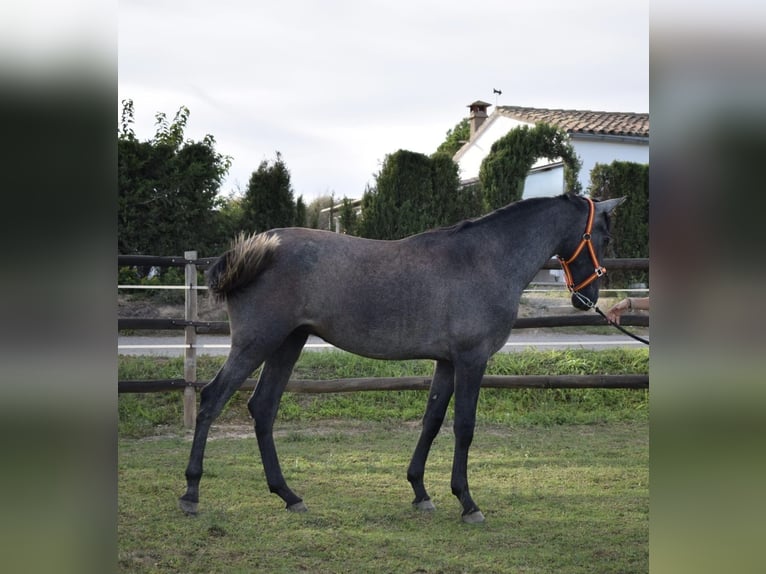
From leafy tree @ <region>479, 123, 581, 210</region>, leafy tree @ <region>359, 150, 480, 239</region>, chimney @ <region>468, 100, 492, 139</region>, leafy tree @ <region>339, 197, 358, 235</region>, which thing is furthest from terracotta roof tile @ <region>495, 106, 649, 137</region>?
leafy tree @ <region>339, 197, 358, 235</region>

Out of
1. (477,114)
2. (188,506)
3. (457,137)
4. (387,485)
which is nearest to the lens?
(188,506)

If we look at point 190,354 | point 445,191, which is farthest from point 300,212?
point 190,354

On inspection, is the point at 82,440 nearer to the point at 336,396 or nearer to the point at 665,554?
the point at 665,554

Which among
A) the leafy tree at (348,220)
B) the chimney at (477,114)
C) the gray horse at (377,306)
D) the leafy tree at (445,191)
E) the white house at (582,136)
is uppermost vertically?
the chimney at (477,114)

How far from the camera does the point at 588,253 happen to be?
463cm

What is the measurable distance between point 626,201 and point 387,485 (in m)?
12.9

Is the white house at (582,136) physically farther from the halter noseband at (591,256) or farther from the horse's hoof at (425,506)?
the horse's hoof at (425,506)

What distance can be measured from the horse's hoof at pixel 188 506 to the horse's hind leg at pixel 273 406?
0.45 meters

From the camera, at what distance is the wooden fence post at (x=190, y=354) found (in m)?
6.82

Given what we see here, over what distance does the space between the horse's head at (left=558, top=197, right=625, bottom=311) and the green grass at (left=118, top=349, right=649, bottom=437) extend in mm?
2875

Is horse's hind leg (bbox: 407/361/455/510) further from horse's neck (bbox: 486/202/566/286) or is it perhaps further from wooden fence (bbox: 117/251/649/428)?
wooden fence (bbox: 117/251/649/428)

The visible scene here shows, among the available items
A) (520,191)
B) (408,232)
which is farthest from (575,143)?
(408,232)

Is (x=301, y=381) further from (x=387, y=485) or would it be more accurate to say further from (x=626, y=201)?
(x=626, y=201)

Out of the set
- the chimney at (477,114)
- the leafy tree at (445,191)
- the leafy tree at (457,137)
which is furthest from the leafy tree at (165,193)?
the leafy tree at (457,137)
